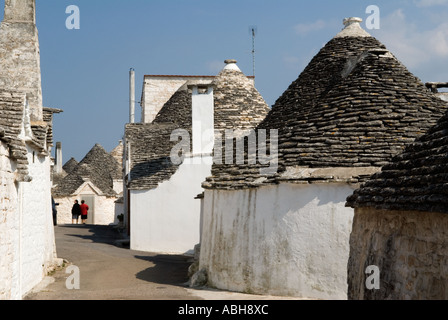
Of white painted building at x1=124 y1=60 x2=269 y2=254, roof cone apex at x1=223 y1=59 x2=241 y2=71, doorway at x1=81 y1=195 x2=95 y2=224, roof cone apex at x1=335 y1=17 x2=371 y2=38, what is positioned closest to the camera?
roof cone apex at x1=335 y1=17 x2=371 y2=38

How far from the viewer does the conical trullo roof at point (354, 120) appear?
42.5ft

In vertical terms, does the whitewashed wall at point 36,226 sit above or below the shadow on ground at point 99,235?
above

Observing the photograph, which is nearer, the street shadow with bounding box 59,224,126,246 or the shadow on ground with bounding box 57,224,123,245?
the street shadow with bounding box 59,224,126,246

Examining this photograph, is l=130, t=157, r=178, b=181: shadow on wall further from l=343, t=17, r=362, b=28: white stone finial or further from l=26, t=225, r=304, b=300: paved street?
l=343, t=17, r=362, b=28: white stone finial

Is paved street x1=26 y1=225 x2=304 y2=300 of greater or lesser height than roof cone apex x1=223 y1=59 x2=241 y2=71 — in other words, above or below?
below

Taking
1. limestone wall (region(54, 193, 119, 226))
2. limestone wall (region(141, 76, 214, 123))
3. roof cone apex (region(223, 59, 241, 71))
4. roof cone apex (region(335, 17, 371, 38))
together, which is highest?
limestone wall (region(141, 76, 214, 123))

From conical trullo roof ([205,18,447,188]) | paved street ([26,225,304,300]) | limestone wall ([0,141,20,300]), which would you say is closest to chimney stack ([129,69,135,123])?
paved street ([26,225,304,300])

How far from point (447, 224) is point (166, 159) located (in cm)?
1934

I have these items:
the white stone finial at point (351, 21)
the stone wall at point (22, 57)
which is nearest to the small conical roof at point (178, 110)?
the white stone finial at point (351, 21)

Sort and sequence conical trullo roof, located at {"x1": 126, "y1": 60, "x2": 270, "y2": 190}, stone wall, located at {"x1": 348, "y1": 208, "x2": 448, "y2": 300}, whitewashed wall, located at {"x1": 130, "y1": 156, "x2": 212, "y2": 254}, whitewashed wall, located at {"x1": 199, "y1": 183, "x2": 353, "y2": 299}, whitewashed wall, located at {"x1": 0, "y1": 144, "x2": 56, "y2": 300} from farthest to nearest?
conical trullo roof, located at {"x1": 126, "y1": 60, "x2": 270, "y2": 190} < whitewashed wall, located at {"x1": 130, "y1": 156, "x2": 212, "y2": 254} < whitewashed wall, located at {"x1": 199, "y1": 183, "x2": 353, "y2": 299} < whitewashed wall, located at {"x1": 0, "y1": 144, "x2": 56, "y2": 300} < stone wall, located at {"x1": 348, "y1": 208, "x2": 448, "y2": 300}

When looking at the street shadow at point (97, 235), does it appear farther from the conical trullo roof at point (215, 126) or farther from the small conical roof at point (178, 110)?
the small conical roof at point (178, 110)

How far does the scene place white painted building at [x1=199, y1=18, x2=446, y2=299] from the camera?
12.4 metres

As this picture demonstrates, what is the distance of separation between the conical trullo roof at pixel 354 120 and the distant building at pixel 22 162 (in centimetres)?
395

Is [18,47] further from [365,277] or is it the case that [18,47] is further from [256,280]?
[365,277]
